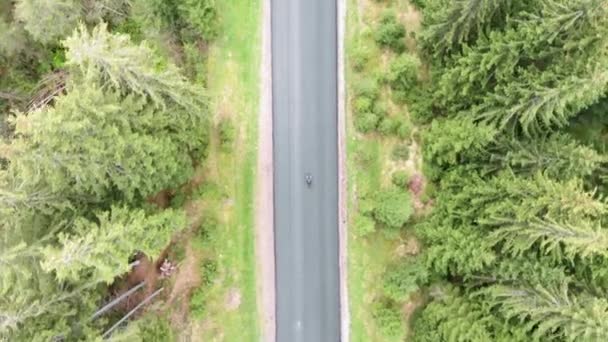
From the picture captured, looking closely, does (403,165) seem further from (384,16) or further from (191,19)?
(191,19)

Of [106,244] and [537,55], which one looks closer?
[106,244]

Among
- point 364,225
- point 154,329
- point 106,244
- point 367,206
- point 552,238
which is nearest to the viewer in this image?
point 106,244

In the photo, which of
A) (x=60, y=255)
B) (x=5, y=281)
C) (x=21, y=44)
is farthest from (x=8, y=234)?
(x=21, y=44)

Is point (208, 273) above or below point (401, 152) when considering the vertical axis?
below

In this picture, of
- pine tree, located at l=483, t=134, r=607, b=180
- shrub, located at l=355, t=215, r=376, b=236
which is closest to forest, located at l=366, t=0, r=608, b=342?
pine tree, located at l=483, t=134, r=607, b=180

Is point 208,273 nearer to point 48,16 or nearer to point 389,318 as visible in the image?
point 389,318

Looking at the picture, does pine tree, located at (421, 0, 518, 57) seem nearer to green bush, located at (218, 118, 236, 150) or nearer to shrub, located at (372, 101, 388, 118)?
shrub, located at (372, 101, 388, 118)

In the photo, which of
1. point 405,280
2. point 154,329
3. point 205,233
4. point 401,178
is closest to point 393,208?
point 401,178
